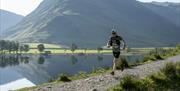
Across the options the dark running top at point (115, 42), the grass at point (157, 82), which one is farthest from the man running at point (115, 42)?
the grass at point (157, 82)

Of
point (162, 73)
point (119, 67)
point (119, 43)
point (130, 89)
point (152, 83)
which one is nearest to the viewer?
point (130, 89)

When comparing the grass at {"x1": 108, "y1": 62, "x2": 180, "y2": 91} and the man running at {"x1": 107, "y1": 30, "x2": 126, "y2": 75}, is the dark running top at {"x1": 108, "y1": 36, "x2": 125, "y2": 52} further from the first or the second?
the grass at {"x1": 108, "y1": 62, "x2": 180, "y2": 91}

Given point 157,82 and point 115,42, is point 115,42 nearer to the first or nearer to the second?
point 115,42

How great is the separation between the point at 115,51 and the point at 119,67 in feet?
14.1

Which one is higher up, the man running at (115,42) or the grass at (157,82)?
the man running at (115,42)

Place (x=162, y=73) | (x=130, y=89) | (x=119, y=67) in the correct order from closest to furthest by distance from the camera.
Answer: (x=130, y=89) < (x=162, y=73) < (x=119, y=67)

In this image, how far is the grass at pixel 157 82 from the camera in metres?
18.2

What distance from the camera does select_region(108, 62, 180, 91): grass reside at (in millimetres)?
18172

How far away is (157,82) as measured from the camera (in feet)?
66.0

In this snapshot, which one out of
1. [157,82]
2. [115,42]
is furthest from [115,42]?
[157,82]

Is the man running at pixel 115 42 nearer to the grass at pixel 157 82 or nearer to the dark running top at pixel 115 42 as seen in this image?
the dark running top at pixel 115 42

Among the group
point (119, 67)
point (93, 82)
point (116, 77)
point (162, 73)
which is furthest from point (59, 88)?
point (119, 67)

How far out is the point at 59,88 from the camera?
21.0m

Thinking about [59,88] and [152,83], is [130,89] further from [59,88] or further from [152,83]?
[59,88]
